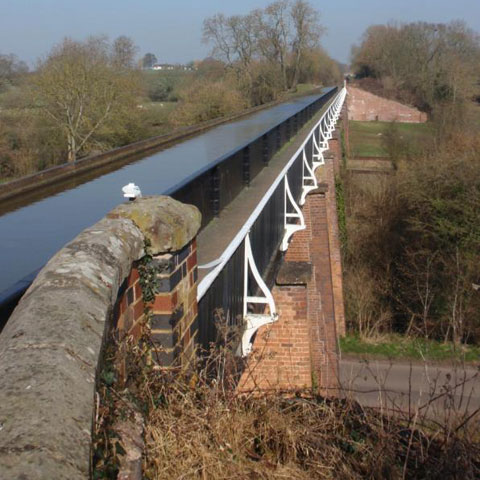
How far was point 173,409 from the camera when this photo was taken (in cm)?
292

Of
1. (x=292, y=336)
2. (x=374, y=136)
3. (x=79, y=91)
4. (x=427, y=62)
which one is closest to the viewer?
(x=292, y=336)

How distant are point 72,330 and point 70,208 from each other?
347cm

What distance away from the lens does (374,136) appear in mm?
56125

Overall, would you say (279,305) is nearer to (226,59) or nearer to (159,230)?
(159,230)

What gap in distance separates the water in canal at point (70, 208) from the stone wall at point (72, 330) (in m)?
0.63

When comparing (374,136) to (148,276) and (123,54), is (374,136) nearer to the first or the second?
(123,54)

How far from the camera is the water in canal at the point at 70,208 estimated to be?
349 cm

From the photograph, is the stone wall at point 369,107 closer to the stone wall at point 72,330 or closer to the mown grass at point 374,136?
the mown grass at point 374,136

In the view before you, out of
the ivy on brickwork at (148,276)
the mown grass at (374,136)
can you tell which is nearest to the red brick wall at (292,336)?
the ivy on brickwork at (148,276)

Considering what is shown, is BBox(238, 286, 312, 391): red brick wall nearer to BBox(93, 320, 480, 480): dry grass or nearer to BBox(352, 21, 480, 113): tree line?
BBox(93, 320, 480, 480): dry grass

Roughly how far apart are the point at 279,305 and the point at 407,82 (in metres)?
67.0

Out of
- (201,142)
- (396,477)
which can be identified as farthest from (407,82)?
(396,477)

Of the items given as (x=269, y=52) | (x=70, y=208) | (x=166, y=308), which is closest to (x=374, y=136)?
(x=269, y=52)

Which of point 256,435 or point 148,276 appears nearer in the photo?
point 148,276
